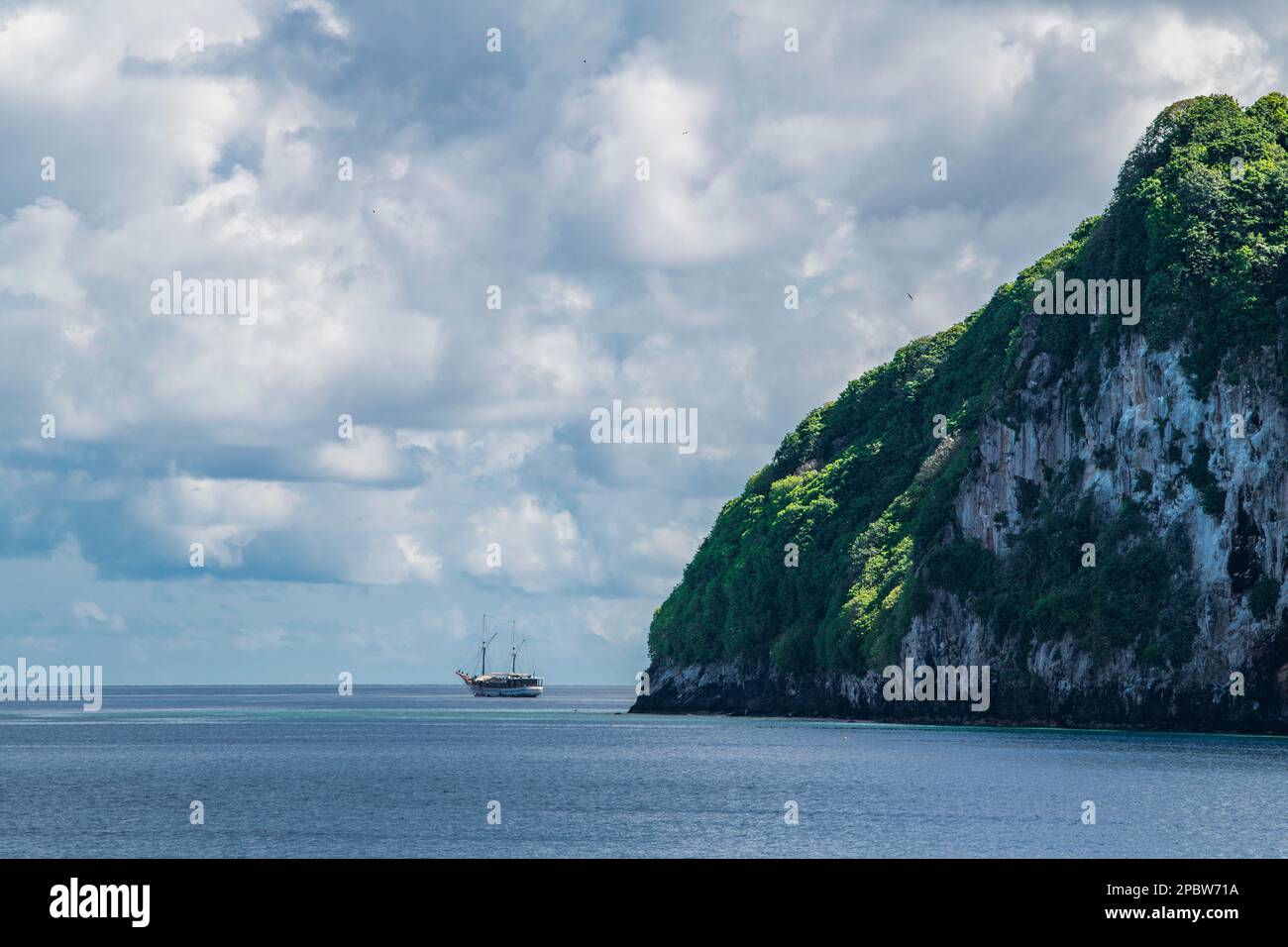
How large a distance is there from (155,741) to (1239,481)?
9983 cm

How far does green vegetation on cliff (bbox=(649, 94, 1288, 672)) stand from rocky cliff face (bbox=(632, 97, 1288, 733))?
311 millimetres

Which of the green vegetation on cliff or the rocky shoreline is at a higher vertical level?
the green vegetation on cliff

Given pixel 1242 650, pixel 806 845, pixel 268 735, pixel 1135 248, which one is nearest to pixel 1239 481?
pixel 1242 650

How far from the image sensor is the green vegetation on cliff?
123000 millimetres

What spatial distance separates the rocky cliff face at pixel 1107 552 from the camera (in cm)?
11719

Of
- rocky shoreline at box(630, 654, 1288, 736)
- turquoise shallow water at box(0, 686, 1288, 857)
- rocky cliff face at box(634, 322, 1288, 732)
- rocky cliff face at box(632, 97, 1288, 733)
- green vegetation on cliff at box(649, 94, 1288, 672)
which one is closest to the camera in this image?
turquoise shallow water at box(0, 686, 1288, 857)

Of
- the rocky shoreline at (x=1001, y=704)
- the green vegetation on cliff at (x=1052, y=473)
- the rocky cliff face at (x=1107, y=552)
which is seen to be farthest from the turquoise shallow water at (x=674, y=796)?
the green vegetation on cliff at (x=1052, y=473)

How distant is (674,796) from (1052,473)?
72.7m

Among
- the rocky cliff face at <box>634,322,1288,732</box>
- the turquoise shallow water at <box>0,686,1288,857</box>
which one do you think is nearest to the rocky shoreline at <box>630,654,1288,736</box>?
the rocky cliff face at <box>634,322,1288,732</box>

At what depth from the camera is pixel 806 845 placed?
2357 inches

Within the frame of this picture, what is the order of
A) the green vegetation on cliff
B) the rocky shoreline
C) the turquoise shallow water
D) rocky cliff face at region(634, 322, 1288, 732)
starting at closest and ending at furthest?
the turquoise shallow water, the rocky shoreline, rocky cliff face at region(634, 322, 1288, 732), the green vegetation on cliff

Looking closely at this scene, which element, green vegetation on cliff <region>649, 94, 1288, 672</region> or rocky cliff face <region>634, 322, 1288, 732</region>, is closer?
rocky cliff face <region>634, 322, 1288, 732</region>

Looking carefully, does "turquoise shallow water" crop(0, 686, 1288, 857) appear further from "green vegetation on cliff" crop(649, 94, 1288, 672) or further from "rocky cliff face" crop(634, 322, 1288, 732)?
"green vegetation on cliff" crop(649, 94, 1288, 672)

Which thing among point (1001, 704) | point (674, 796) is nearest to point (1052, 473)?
point (1001, 704)
